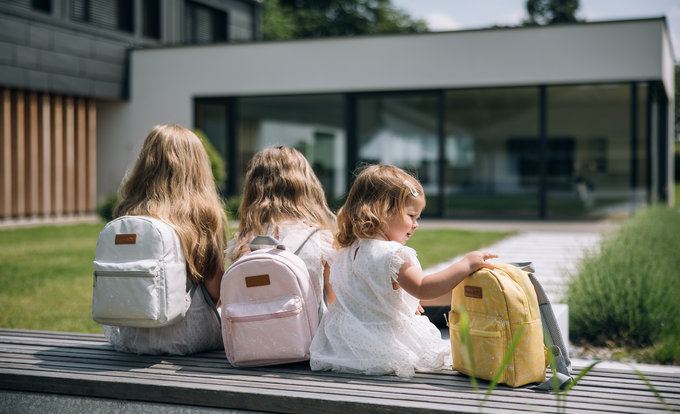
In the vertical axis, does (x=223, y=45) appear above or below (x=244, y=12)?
below

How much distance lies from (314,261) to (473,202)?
1182cm

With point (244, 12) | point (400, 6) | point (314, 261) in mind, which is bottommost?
point (314, 261)

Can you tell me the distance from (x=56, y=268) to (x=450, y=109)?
30.3 feet

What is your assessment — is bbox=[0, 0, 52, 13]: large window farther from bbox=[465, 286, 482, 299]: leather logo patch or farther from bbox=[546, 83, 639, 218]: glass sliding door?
bbox=[465, 286, 482, 299]: leather logo patch

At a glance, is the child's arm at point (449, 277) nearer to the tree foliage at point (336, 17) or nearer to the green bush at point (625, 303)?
the green bush at point (625, 303)

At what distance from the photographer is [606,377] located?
2316mm

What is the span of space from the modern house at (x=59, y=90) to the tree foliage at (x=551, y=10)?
38841 mm

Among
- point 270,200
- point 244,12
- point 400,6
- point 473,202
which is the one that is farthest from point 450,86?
point 400,6

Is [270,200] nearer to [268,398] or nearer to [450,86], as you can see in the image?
[268,398]

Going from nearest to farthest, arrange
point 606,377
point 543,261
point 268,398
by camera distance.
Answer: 1. point 268,398
2. point 606,377
3. point 543,261

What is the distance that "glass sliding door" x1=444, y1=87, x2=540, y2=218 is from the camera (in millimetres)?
13602

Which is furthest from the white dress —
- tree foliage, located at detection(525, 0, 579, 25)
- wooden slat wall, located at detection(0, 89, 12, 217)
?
tree foliage, located at detection(525, 0, 579, 25)

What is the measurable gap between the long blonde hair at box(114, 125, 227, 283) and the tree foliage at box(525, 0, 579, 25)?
48550 millimetres

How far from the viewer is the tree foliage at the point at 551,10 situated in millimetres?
47312
